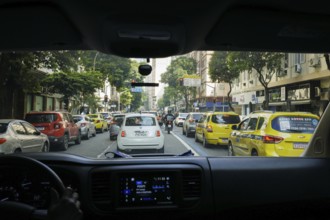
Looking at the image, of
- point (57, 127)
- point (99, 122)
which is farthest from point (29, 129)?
point (99, 122)

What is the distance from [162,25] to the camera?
3.39 meters

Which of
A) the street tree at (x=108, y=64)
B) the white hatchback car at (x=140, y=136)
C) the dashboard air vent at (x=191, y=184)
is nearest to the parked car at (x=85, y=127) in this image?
the white hatchback car at (x=140, y=136)

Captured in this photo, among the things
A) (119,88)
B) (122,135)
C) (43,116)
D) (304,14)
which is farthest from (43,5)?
(43,116)

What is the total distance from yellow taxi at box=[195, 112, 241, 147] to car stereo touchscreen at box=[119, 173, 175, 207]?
27.7 feet

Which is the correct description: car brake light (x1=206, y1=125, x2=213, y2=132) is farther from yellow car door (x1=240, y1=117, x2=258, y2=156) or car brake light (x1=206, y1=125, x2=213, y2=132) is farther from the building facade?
the building facade

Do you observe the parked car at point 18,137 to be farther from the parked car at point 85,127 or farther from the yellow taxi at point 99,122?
the yellow taxi at point 99,122

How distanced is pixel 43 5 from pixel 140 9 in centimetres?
84

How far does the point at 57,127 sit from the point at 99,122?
837 cm

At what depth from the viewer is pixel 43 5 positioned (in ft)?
11.0

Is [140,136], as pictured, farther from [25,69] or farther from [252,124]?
[25,69]

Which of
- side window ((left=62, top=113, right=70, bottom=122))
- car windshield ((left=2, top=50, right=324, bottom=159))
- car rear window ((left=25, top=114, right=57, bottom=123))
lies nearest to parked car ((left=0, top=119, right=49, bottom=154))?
car windshield ((left=2, top=50, right=324, bottom=159))

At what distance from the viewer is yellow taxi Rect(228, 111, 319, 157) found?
7.38 m

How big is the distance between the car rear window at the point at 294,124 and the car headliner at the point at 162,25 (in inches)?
121

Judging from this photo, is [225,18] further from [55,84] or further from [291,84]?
→ [291,84]
